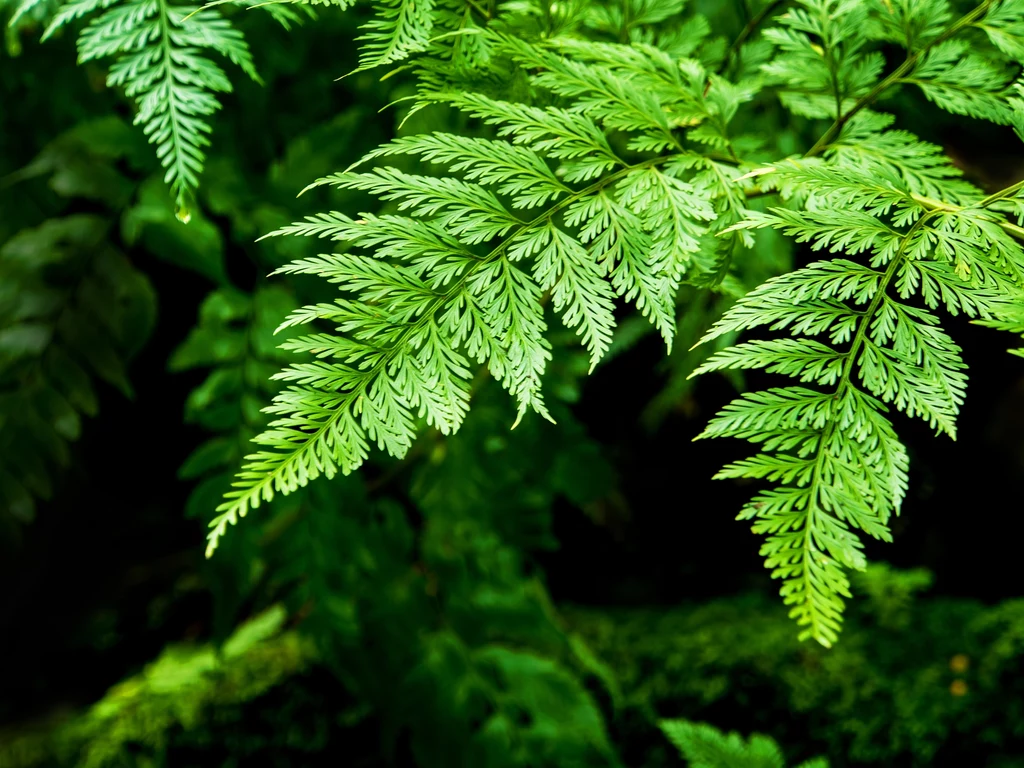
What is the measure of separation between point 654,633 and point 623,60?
191 centimetres

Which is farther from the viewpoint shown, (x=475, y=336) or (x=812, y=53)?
(x=812, y=53)

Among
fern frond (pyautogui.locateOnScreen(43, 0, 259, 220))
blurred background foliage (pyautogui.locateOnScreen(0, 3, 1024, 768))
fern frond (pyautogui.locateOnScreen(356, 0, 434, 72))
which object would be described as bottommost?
blurred background foliage (pyautogui.locateOnScreen(0, 3, 1024, 768))

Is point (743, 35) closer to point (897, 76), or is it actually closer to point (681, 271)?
point (897, 76)

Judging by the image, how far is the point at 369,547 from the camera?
182cm

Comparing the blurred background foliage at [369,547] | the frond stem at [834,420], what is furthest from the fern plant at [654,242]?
the blurred background foliage at [369,547]

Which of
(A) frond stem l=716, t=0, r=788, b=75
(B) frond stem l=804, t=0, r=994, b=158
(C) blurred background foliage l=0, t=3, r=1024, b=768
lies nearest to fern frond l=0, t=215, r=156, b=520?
(C) blurred background foliage l=0, t=3, r=1024, b=768

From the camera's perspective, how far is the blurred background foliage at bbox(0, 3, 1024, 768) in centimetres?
166

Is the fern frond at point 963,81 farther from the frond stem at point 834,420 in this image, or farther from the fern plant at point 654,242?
the frond stem at point 834,420

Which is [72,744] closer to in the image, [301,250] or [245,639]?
[245,639]

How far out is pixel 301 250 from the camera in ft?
5.15

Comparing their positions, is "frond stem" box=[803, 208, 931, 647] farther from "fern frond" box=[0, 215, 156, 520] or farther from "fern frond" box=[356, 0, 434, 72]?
"fern frond" box=[0, 215, 156, 520]

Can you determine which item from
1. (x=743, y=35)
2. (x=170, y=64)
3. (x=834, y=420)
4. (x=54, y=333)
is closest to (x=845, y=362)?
(x=834, y=420)

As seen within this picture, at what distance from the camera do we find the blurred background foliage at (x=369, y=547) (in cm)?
166

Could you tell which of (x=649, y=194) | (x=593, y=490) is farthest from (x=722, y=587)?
(x=649, y=194)
